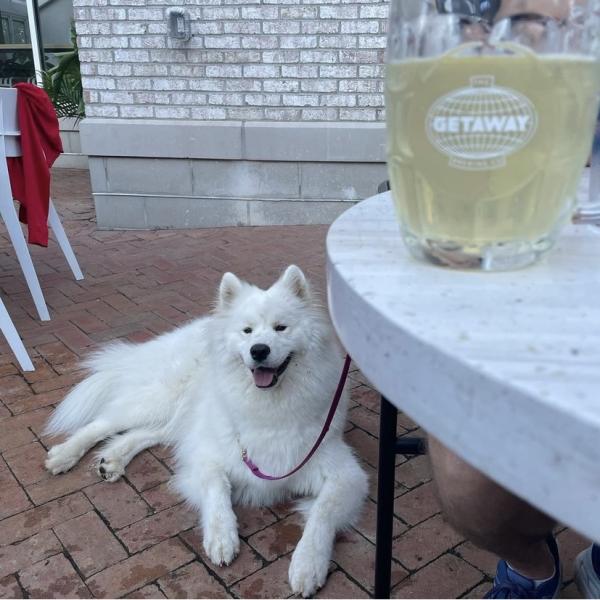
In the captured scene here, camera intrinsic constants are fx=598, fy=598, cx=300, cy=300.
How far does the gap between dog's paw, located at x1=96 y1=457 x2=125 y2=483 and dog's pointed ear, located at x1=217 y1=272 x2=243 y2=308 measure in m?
0.77

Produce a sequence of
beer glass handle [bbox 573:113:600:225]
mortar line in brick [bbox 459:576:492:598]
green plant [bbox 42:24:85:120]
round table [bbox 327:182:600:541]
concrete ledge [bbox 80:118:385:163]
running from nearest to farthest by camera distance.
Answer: round table [bbox 327:182:600:541] < beer glass handle [bbox 573:113:600:225] < mortar line in brick [bbox 459:576:492:598] < concrete ledge [bbox 80:118:385:163] < green plant [bbox 42:24:85:120]

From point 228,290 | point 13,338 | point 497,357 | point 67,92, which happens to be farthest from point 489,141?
point 67,92

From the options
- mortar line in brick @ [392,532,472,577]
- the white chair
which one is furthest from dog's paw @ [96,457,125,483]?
the white chair

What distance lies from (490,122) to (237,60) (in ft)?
18.0

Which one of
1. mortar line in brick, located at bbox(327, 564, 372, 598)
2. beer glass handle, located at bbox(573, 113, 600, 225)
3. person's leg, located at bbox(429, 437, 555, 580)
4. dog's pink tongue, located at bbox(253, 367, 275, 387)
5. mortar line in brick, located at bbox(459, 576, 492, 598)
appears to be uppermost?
beer glass handle, located at bbox(573, 113, 600, 225)

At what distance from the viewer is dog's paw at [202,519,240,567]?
6.30 ft

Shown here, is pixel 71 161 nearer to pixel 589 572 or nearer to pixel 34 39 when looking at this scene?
pixel 34 39

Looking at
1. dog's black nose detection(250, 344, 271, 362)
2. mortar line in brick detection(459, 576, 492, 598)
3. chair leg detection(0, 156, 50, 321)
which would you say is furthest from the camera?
chair leg detection(0, 156, 50, 321)

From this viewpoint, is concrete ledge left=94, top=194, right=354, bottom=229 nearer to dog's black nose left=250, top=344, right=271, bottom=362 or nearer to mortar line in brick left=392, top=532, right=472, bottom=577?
dog's black nose left=250, top=344, right=271, bottom=362

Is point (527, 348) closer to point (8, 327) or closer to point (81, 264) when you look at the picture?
point (8, 327)

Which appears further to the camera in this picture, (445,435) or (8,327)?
(8,327)

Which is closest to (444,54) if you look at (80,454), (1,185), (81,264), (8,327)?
(80,454)

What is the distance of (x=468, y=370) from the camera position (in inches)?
18.2

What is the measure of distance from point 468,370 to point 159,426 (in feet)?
7.95
